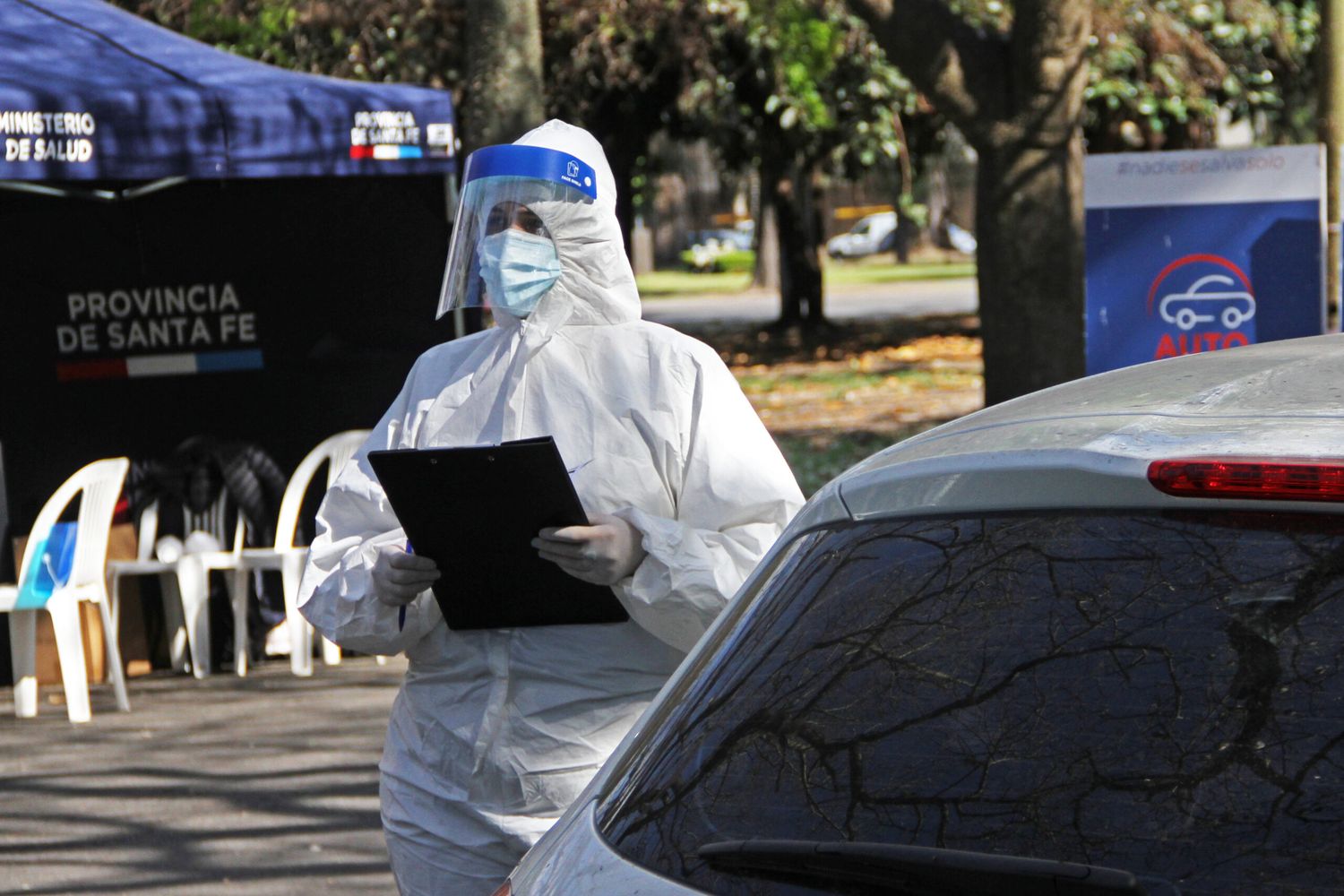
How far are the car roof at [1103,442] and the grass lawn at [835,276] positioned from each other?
3782 cm

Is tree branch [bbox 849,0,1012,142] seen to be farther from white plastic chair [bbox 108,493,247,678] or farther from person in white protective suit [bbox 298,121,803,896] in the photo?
person in white protective suit [bbox 298,121,803,896]

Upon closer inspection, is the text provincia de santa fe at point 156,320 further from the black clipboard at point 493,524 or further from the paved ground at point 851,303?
the paved ground at point 851,303

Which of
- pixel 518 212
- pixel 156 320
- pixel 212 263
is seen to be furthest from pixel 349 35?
pixel 518 212

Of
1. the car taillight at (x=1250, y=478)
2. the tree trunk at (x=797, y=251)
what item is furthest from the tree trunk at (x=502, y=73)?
the tree trunk at (x=797, y=251)

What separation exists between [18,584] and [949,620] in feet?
21.2

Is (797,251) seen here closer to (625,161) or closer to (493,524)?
(625,161)

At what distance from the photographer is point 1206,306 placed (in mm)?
7281

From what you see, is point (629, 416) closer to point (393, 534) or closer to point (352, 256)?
point (393, 534)

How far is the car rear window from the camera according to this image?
5.42 feet

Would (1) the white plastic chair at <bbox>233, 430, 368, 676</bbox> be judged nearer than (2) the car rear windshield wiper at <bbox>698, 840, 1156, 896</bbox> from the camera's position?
No

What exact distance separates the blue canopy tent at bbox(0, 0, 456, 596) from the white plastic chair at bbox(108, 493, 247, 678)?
523 millimetres

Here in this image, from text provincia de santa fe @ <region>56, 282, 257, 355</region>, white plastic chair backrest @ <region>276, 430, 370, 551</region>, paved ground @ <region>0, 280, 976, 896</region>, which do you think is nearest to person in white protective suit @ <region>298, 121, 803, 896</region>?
paved ground @ <region>0, 280, 976, 896</region>

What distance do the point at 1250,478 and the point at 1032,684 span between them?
0.97ft

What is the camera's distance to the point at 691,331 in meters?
28.2
